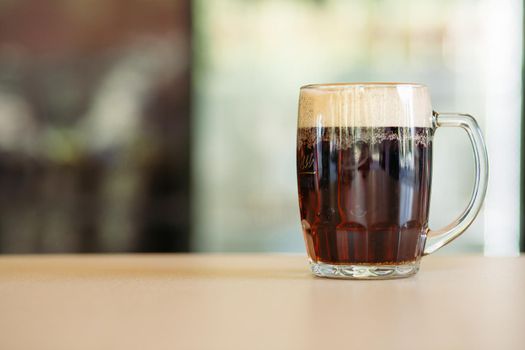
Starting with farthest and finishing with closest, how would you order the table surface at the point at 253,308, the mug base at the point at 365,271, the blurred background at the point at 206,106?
the blurred background at the point at 206,106 < the mug base at the point at 365,271 < the table surface at the point at 253,308

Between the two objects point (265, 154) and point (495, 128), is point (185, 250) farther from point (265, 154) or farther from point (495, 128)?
point (495, 128)

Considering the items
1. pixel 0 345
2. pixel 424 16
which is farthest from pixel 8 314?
Result: pixel 424 16

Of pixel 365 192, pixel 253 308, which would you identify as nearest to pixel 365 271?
pixel 365 192

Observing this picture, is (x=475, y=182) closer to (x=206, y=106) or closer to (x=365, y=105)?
(x=365, y=105)

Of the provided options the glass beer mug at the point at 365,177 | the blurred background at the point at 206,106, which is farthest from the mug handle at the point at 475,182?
the blurred background at the point at 206,106

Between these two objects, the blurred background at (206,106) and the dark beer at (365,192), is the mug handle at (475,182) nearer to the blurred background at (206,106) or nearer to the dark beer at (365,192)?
the dark beer at (365,192)

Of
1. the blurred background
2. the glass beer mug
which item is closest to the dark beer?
the glass beer mug

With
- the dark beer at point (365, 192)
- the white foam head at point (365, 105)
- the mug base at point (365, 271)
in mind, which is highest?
the white foam head at point (365, 105)
